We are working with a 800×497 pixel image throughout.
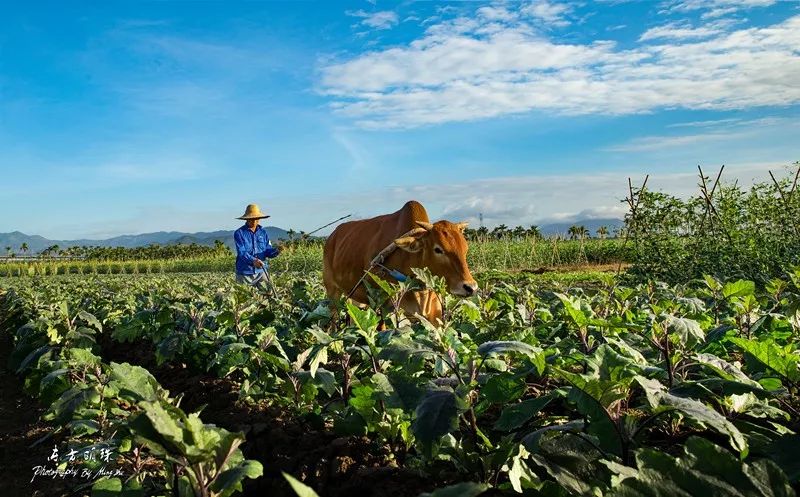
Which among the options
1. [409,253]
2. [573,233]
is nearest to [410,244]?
[409,253]

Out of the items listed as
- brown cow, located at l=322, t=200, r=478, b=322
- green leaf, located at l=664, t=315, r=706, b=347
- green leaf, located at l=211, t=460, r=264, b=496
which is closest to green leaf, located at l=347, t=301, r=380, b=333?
green leaf, located at l=211, t=460, r=264, b=496

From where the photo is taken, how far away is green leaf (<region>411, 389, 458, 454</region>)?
1945 millimetres

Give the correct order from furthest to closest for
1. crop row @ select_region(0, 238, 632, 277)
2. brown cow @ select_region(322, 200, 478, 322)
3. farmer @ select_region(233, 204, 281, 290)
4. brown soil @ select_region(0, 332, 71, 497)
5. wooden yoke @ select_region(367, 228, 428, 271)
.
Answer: crop row @ select_region(0, 238, 632, 277)
farmer @ select_region(233, 204, 281, 290)
wooden yoke @ select_region(367, 228, 428, 271)
brown cow @ select_region(322, 200, 478, 322)
brown soil @ select_region(0, 332, 71, 497)

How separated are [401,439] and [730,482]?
147 centimetres

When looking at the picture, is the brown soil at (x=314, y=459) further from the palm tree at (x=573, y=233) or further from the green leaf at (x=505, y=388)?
the palm tree at (x=573, y=233)

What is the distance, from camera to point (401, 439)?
2.78 meters

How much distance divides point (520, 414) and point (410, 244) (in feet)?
14.0

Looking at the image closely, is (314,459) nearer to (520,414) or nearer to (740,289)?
(520,414)

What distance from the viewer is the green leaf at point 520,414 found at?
7.08 ft

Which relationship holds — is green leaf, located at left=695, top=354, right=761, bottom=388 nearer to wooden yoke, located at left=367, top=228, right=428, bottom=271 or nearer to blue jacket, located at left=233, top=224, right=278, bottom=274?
Answer: wooden yoke, located at left=367, top=228, right=428, bottom=271

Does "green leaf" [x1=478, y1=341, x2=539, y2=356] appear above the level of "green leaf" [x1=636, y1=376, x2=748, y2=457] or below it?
above

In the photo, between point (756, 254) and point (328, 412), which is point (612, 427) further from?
point (756, 254)

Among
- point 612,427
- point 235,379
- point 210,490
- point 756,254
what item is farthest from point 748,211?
point 210,490

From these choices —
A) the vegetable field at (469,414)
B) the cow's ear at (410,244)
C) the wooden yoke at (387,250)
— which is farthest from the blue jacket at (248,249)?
the vegetable field at (469,414)
